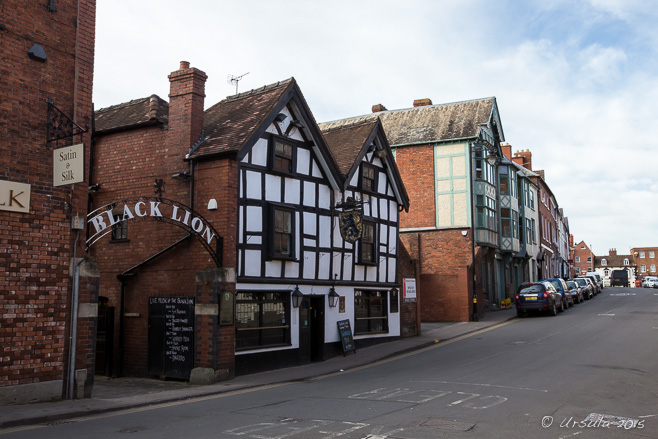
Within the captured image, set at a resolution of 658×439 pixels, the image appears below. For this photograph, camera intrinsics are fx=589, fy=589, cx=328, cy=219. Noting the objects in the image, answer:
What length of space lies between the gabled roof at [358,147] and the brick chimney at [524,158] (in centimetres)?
3562

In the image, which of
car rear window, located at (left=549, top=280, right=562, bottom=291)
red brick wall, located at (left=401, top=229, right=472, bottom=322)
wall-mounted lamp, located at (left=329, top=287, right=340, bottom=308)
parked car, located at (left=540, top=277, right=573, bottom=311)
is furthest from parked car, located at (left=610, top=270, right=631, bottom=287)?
wall-mounted lamp, located at (left=329, top=287, right=340, bottom=308)

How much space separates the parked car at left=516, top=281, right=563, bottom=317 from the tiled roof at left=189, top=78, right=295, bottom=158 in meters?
17.8

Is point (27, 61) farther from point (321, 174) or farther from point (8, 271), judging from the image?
point (321, 174)

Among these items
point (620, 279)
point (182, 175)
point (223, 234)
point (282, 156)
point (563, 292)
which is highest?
point (282, 156)

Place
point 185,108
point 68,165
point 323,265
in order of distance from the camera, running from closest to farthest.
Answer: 1. point 68,165
2. point 185,108
3. point 323,265

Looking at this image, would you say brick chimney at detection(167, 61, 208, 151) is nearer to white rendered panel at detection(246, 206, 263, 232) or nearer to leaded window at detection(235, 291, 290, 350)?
white rendered panel at detection(246, 206, 263, 232)

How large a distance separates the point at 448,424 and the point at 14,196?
9.00m

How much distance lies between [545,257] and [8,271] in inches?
2039

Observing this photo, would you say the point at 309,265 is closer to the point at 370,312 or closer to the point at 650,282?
the point at 370,312

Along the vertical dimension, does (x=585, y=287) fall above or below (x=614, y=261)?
below

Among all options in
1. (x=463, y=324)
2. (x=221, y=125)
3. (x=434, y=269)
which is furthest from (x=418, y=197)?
(x=221, y=125)

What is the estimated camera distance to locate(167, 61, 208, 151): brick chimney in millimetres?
17075

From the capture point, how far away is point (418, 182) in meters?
33.0

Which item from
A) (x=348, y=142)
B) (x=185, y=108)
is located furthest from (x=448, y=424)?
(x=348, y=142)
